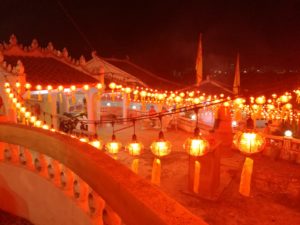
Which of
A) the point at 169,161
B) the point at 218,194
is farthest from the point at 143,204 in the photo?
the point at 169,161

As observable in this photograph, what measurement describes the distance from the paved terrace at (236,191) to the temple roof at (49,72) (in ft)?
16.2

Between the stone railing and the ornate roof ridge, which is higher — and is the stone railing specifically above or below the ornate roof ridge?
below

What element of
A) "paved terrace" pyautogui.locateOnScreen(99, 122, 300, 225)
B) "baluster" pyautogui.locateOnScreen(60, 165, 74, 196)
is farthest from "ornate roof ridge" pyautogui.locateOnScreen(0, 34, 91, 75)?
"baluster" pyautogui.locateOnScreen(60, 165, 74, 196)

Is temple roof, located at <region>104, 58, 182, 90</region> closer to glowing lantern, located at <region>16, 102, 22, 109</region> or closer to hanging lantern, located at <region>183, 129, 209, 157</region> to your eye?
glowing lantern, located at <region>16, 102, 22, 109</region>

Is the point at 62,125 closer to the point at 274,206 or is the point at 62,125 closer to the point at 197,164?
the point at 197,164

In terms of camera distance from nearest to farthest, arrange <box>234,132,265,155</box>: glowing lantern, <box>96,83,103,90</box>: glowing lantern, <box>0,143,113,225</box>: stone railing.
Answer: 1. <box>0,143,113,225</box>: stone railing
2. <box>234,132,265,155</box>: glowing lantern
3. <box>96,83,103,90</box>: glowing lantern

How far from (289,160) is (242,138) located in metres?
8.87

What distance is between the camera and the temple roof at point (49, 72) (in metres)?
12.7

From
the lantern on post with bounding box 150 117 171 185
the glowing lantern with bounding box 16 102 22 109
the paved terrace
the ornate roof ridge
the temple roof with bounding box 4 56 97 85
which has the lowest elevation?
the paved terrace

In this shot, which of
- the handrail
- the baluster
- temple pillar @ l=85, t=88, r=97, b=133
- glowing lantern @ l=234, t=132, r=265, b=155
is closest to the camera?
the handrail

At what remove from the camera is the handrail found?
1904 millimetres

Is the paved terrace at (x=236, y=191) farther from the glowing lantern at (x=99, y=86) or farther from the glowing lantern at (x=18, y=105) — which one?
the glowing lantern at (x=18, y=105)

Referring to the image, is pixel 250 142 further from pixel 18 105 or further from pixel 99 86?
pixel 99 86

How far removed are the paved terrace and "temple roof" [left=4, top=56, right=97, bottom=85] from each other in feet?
16.2
